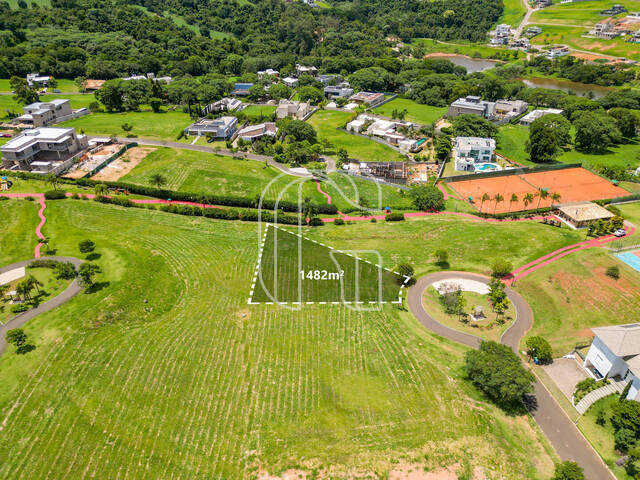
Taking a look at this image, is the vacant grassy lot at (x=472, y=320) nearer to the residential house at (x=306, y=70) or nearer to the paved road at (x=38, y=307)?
the paved road at (x=38, y=307)

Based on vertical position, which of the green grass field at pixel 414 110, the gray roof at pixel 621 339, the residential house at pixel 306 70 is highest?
the residential house at pixel 306 70

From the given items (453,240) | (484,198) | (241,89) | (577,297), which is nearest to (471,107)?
(484,198)

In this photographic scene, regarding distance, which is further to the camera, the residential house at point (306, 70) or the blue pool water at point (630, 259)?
the residential house at point (306, 70)

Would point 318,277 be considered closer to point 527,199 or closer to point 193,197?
point 193,197

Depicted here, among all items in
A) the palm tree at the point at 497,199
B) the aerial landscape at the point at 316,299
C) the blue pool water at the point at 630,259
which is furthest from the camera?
the palm tree at the point at 497,199

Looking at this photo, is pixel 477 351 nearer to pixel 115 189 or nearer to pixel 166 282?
pixel 166 282

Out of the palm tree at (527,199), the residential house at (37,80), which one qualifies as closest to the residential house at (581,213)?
the palm tree at (527,199)
